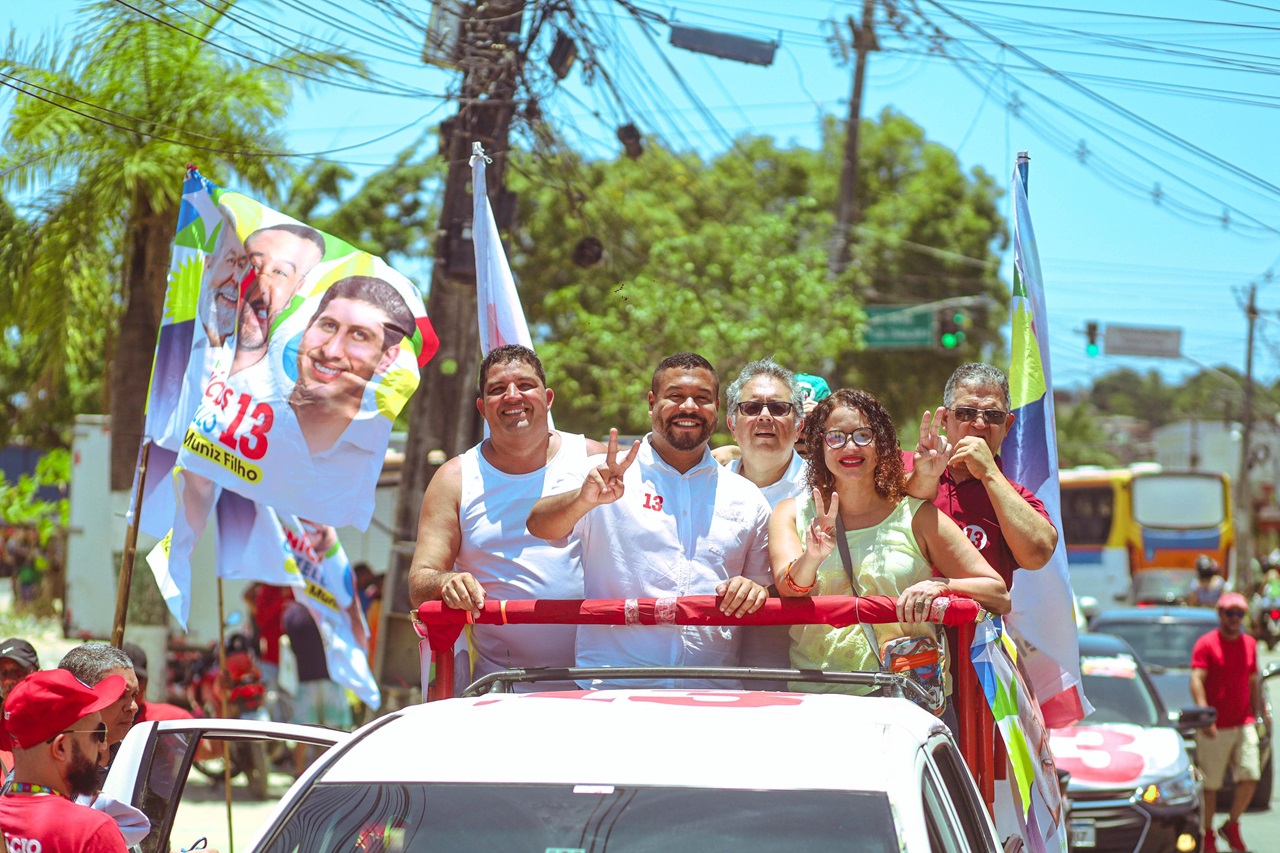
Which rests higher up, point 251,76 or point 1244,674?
point 251,76

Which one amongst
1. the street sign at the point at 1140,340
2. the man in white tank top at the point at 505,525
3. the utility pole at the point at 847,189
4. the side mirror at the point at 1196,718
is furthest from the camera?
the street sign at the point at 1140,340

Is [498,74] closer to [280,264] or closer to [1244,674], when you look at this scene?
[280,264]

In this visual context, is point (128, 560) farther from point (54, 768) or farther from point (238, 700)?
point (238, 700)

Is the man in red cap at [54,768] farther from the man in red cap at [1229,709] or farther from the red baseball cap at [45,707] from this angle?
the man in red cap at [1229,709]

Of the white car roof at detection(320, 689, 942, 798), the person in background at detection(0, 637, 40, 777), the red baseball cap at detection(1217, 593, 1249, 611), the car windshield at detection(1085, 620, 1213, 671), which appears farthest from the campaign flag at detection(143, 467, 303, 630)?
the car windshield at detection(1085, 620, 1213, 671)

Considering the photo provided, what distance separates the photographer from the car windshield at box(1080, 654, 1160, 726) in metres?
9.88

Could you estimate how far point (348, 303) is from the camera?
21.5ft

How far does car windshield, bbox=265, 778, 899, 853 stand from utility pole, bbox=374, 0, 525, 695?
7566 millimetres

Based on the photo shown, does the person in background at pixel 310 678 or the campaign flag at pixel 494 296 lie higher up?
the campaign flag at pixel 494 296

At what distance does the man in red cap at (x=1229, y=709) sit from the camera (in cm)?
1062

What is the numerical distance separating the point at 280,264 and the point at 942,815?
4504 millimetres

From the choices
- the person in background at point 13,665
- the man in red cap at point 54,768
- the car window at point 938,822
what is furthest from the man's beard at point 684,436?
the person in background at point 13,665

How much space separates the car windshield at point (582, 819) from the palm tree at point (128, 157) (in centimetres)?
796

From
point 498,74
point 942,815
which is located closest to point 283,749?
point 498,74
